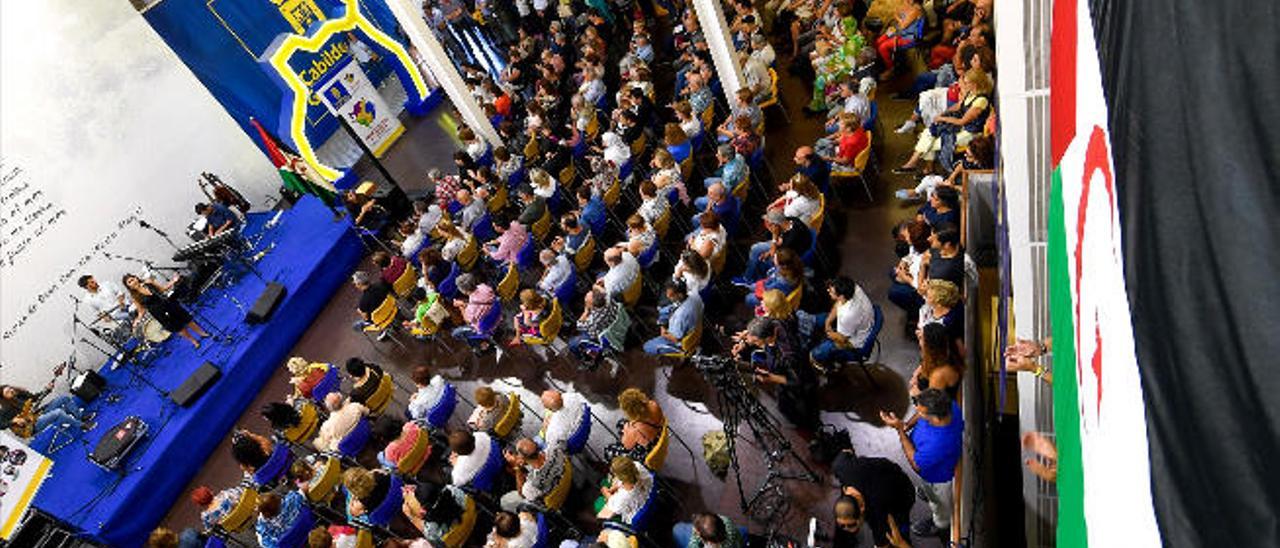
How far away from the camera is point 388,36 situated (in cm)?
1254

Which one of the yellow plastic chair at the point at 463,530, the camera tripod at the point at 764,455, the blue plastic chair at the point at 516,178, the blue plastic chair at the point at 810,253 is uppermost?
the blue plastic chair at the point at 516,178

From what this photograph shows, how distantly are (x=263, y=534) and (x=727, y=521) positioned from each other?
155 inches

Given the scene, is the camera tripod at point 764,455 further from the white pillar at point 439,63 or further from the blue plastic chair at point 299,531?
the white pillar at point 439,63

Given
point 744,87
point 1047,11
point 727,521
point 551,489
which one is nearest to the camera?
point 1047,11

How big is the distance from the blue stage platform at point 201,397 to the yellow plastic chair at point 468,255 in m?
2.48

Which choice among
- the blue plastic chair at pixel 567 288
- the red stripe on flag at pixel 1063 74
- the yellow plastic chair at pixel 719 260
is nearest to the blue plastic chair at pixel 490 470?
the blue plastic chair at pixel 567 288

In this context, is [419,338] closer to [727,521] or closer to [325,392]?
[325,392]

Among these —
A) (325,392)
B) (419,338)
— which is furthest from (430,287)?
(325,392)

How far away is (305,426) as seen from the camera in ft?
24.6

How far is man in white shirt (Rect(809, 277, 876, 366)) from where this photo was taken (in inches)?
211

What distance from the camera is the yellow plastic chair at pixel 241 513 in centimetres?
661

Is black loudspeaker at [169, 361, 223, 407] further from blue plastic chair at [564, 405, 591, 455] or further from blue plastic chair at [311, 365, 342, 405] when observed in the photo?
blue plastic chair at [564, 405, 591, 455]

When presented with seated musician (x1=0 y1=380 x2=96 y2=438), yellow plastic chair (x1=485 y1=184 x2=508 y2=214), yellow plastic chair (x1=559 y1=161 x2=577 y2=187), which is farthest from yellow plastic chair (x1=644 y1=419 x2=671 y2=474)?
seated musician (x1=0 y1=380 x2=96 y2=438)

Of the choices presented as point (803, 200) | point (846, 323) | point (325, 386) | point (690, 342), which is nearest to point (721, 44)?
point (803, 200)
